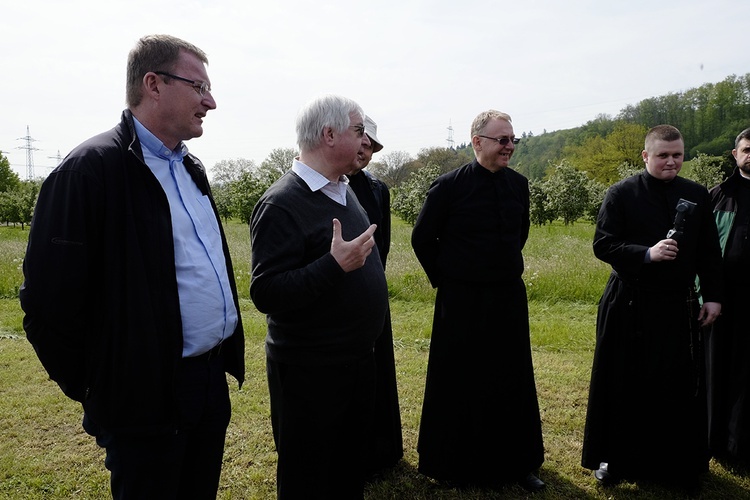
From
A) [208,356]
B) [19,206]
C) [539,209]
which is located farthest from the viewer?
[19,206]

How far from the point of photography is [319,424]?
8.37 feet

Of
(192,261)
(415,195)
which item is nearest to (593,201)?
(415,195)

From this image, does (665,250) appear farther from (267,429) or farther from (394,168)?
(394,168)

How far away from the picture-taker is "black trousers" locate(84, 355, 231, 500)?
2.10 metres

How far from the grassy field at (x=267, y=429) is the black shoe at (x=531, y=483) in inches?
3.2

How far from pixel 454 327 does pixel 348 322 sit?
1.40 meters

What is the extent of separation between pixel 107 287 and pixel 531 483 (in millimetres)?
3119

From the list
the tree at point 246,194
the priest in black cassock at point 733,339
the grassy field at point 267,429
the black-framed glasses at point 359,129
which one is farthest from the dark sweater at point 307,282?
the tree at point 246,194

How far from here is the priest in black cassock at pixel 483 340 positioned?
3672mm

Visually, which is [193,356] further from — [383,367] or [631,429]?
[631,429]

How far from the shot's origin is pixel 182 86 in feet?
7.33

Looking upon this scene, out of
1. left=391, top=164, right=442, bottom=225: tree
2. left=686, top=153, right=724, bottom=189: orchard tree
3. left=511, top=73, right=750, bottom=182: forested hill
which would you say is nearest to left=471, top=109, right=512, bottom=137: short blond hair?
left=391, top=164, right=442, bottom=225: tree

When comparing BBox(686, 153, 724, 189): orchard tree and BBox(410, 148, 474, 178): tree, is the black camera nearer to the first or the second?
BBox(686, 153, 724, 189): orchard tree

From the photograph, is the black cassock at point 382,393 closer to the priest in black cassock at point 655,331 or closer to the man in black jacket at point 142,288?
the priest in black cassock at point 655,331
